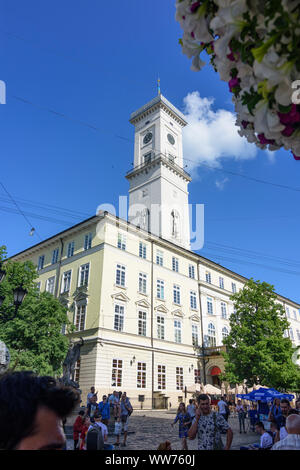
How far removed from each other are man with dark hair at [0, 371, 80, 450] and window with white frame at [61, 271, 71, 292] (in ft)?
111

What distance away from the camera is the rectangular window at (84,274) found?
32.7 meters

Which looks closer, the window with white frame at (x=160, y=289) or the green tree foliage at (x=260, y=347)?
the green tree foliage at (x=260, y=347)

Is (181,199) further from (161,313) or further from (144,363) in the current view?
(144,363)

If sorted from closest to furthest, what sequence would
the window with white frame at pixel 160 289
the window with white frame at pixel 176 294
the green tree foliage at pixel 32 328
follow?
the green tree foliage at pixel 32 328 < the window with white frame at pixel 160 289 < the window with white frame at pixel 176 294

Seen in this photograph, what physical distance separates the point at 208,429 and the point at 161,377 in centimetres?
2953

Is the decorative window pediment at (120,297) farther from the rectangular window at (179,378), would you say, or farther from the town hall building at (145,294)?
the rectangular window at (179,378)

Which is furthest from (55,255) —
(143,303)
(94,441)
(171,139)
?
(94,441)

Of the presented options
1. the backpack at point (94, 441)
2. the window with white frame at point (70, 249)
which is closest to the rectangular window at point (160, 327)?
the window with white frame at point (70, 249)

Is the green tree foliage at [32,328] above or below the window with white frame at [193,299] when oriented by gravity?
below

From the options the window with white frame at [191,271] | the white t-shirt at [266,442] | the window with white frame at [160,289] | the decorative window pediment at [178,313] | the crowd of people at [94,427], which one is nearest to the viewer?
the crowd of people at [94,427]

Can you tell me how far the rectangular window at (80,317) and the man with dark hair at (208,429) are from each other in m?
26.7

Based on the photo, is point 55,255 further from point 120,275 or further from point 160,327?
point 160,327

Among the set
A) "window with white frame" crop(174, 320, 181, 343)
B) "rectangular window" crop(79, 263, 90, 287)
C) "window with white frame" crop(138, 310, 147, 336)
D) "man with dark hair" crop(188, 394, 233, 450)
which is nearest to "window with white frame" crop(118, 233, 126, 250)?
"rectangular window" crop(79, 263, 90, 287)

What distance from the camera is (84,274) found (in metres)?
33.2
